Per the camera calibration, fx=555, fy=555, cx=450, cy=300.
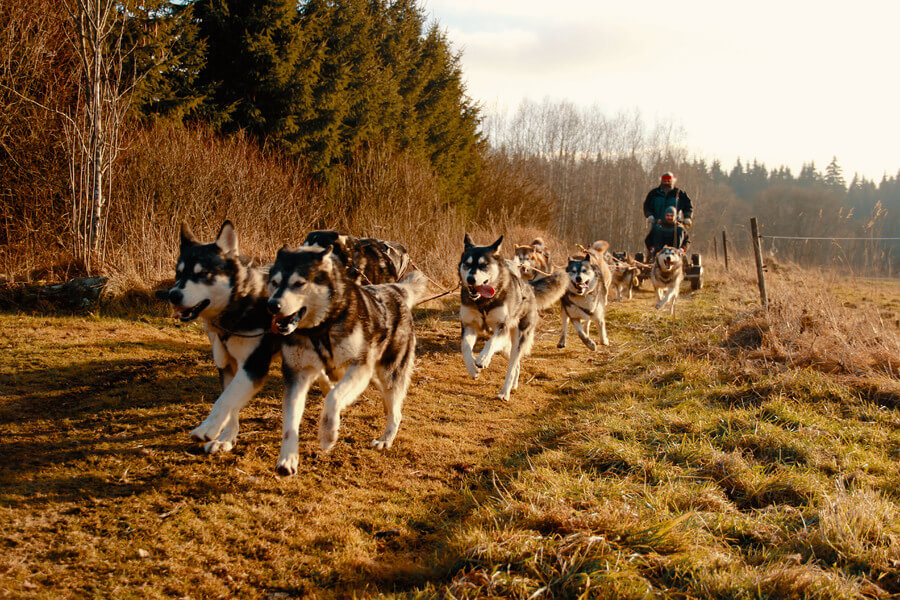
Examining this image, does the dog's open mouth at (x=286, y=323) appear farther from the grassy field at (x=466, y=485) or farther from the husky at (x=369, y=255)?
the husky at (x=369, y=255)

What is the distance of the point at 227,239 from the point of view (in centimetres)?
384

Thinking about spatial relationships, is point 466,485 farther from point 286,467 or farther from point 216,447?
point 216,447

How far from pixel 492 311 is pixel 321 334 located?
2.55 meters

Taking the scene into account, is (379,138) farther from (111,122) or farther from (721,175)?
(721,175)

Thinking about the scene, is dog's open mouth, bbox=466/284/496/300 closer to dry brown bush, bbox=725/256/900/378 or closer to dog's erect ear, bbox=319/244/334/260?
dog's erect ear, bbox=319/244/334/260

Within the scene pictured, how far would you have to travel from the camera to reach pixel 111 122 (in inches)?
320

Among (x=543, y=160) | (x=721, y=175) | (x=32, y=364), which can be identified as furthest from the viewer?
(x=721, y=175)

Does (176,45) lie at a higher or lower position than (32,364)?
higher

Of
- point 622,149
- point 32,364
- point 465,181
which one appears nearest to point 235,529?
point 32,364

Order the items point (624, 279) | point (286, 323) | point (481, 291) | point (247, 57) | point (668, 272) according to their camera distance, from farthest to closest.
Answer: point (624, 279), point (247, 57), point (668, 272), point (481, 291), point (286, 323)

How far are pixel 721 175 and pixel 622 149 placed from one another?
51.5 metres

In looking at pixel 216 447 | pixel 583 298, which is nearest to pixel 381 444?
pixel 216 447

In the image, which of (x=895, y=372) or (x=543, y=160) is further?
(x=543, y=160)

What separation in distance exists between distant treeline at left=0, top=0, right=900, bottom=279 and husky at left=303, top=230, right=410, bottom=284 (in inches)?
139
